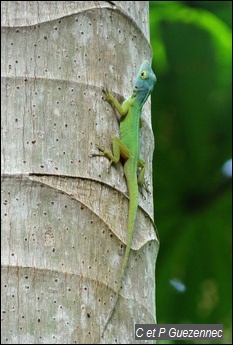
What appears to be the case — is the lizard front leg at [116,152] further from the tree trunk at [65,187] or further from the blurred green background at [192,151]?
the blurred green background at [192,151]

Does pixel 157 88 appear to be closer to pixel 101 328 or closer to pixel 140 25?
pixel 140 25

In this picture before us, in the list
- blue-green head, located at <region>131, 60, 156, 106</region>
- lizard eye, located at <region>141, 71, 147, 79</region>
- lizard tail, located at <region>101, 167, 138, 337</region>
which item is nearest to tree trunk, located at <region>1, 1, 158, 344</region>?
lizard tail, located at <region>101, 167, 138, 337</region>

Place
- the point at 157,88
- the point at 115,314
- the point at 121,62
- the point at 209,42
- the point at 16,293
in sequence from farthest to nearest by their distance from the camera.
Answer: the point at 209,42
the point at 157,88
the point at 121,62
the point at 115,314
the point at 16,293

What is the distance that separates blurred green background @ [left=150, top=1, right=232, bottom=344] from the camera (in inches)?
170

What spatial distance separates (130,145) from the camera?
2.39 m

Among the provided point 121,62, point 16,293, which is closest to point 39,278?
point 16,293

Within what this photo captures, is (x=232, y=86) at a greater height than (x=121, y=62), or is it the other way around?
(x=232, y=86)

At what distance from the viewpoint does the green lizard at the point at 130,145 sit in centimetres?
207

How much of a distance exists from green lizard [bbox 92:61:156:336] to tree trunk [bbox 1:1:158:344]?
2 cm

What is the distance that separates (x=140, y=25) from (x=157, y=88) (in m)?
1.89

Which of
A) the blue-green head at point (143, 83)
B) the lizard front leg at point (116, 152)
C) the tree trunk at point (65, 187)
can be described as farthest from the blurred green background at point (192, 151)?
the tree trunk at point (65, 187)

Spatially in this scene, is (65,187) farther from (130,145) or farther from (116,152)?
(130,145)

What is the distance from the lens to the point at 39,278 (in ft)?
6.01

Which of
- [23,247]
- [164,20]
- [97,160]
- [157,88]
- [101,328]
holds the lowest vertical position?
[101,328]
